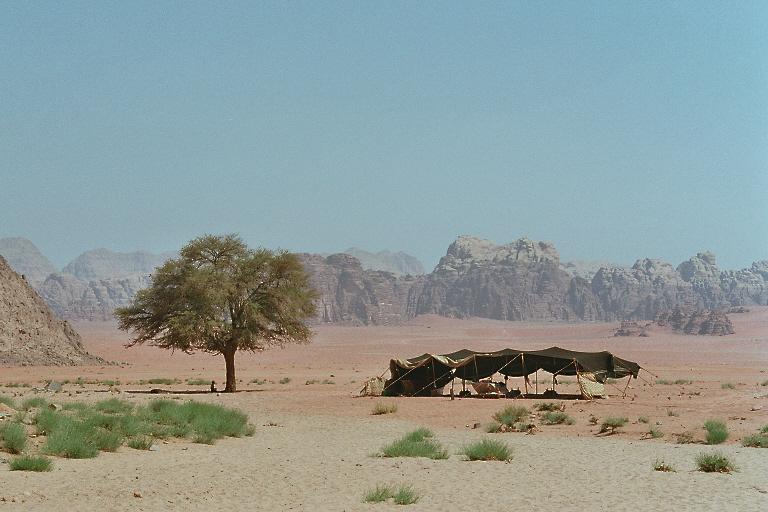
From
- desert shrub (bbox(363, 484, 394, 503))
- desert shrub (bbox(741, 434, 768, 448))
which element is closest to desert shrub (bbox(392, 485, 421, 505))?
desert shrub (bbox(363, 484, 394, 503))

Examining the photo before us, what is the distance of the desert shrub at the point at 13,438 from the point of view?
1689 cm

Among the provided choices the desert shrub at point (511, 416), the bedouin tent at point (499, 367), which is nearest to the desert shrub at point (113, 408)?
the desert shrub at point (511, 416)

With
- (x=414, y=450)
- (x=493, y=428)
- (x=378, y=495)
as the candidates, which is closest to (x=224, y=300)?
(x=493, y=428)

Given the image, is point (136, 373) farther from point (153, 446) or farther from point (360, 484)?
point (360, 484)

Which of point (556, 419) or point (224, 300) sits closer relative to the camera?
point (556, 419)

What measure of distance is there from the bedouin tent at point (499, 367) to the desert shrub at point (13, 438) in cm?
1961

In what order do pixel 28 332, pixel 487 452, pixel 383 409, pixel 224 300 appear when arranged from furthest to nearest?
pixel 28 332
pixel 224 300
pixel 383 409
pixel 487 452

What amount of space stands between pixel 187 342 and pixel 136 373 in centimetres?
2160

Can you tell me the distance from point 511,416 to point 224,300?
606 inches

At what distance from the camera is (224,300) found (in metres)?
37.9

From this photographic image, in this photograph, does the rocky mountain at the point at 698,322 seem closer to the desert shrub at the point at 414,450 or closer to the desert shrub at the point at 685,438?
the desert shrub at the point at 685,438

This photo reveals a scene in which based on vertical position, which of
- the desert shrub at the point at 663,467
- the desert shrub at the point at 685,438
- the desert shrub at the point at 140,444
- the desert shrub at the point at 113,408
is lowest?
the desert shrub at the point at 685,438

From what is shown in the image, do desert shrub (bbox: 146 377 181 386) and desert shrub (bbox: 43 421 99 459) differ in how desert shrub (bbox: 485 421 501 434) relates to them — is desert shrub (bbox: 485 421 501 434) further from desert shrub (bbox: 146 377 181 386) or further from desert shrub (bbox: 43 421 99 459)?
desert shrub (bbox: 146 377 181 386)

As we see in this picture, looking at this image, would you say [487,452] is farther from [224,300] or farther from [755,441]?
[224,300]
